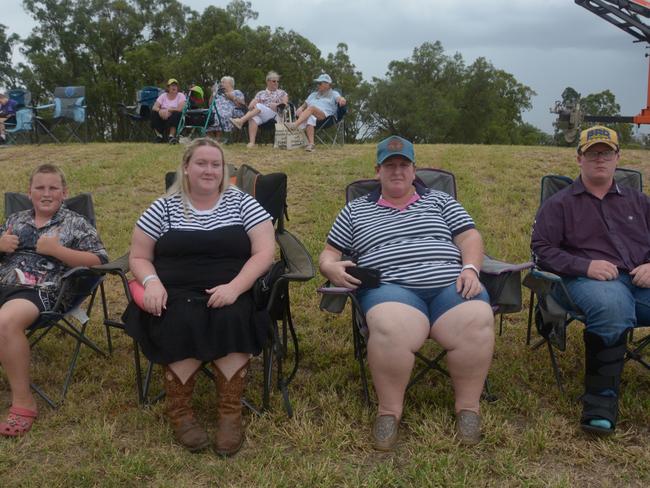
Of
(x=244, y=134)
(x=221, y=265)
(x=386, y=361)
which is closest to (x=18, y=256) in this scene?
(x=221, y=265)

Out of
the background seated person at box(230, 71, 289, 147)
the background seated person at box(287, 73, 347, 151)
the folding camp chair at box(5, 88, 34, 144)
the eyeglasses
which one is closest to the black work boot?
the eyeglasses

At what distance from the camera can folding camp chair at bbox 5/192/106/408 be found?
105 inches

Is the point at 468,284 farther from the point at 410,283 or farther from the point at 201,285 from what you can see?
the point at 201,285

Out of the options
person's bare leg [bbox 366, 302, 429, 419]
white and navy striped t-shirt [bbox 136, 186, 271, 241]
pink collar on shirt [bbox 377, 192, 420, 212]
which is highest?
pink collar on shirt [bbox 377, 192, 420, 212]

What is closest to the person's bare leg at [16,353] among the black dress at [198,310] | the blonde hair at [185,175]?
the black dress at [198,310]

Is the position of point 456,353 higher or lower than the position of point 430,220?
lower

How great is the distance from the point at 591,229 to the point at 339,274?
121 centimetres

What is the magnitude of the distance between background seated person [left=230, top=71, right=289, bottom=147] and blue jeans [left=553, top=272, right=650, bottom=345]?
22.4ft

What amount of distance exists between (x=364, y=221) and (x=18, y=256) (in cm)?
173

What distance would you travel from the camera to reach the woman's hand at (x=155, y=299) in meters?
2.38

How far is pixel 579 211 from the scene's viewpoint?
279 centimetres

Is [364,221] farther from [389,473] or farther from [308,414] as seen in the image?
[389,473]

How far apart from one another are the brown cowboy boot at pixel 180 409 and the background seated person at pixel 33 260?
0.63 m

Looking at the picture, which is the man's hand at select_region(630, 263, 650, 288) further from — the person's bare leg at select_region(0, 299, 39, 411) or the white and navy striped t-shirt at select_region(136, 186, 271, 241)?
the person's bare leg at select_region(0, 299, 39, 411)
